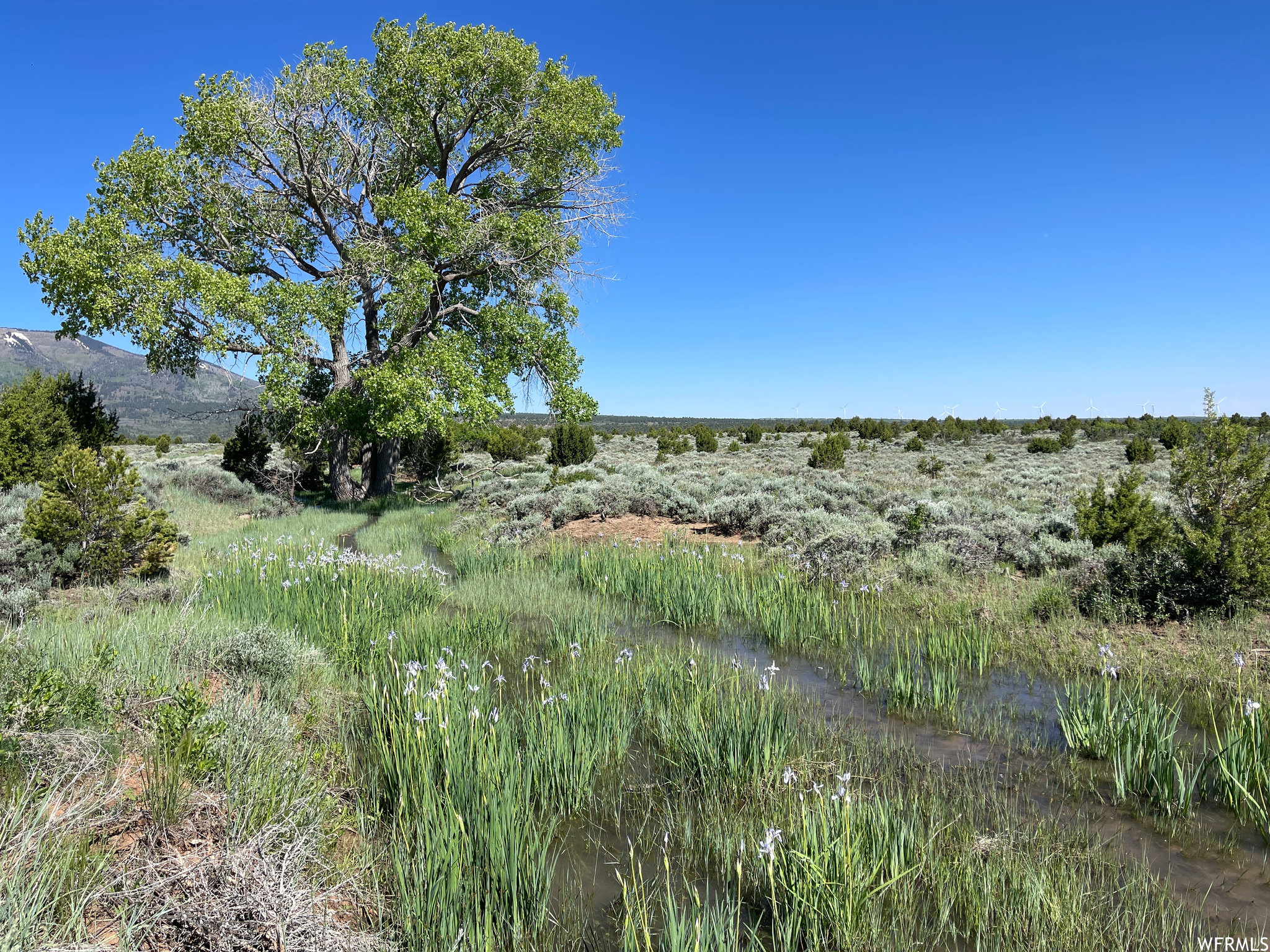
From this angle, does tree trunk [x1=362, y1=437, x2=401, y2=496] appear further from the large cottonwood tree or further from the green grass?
the green grass

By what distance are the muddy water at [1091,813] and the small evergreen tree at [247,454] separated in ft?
70.6

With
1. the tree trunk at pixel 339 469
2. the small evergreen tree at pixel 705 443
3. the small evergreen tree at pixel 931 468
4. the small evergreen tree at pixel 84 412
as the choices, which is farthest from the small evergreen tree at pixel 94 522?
the small evergreen tree at pixel 705 443

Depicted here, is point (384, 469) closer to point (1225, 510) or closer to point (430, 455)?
point (430, 455)

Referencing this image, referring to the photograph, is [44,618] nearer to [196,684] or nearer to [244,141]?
[196,684]

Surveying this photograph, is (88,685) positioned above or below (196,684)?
above

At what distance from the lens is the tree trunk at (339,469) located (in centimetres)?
2091

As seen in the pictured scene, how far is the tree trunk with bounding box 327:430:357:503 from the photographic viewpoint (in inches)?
823

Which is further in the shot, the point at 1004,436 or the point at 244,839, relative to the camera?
the point at 1004,436

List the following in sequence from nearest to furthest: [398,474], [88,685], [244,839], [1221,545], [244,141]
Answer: [244,839] < [88,685] < [1221,545] < [244,141] < [398,474]

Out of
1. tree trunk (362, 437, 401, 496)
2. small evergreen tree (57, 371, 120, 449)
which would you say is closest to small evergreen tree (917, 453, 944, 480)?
tree trunk (362, 437, 401, 496)

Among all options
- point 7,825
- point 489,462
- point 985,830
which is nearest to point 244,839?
point 7,825

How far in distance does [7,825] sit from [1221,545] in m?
10.2

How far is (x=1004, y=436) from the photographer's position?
48.5 meters

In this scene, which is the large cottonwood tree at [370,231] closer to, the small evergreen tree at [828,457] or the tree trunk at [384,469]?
the tree trunk at [384,469]
